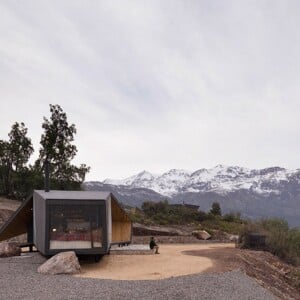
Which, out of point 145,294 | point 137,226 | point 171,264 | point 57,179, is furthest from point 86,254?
point 57,179

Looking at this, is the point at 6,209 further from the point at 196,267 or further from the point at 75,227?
the point at 196,267

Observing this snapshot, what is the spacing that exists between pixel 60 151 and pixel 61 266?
1123 inches

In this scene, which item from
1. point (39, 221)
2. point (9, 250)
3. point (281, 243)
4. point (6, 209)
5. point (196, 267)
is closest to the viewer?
point (196, 267)

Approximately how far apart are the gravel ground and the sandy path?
52.3 inches

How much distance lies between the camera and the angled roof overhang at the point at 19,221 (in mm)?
24867

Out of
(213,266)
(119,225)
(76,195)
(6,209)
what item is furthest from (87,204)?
(6,209)

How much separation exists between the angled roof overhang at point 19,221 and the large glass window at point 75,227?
4674 mm

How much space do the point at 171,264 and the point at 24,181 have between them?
29224mm

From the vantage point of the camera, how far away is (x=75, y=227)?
67.5 ft

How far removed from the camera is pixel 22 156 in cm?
4759

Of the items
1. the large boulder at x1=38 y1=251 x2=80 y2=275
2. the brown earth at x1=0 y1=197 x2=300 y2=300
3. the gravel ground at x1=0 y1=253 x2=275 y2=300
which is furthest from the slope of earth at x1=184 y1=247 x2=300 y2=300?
the large boulder at x1=38 y1=251 x2=80 y2=275

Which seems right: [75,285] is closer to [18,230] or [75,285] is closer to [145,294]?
[145,294]

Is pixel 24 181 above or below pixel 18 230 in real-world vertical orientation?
above

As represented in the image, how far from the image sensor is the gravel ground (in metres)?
14.6
